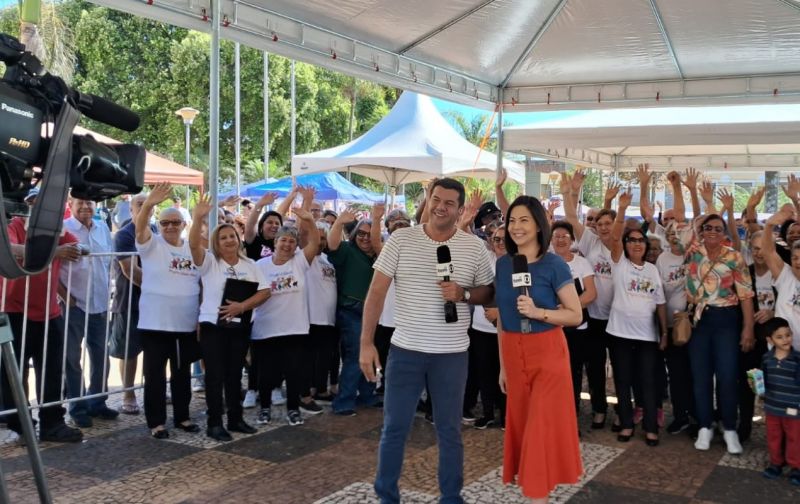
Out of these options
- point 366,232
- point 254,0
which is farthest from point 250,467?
point 254,0

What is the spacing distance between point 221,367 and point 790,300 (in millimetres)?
4304

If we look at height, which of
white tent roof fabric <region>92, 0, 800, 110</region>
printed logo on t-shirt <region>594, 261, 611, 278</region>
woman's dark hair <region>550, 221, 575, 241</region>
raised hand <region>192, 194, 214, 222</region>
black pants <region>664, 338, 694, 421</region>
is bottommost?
black pants <region>664, 338, 694, 421</region>

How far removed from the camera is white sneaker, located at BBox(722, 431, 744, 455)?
5895mm

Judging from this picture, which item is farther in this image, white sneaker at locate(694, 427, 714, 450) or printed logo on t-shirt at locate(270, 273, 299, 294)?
printed logo on t-shirt at locate(270, 273, 299, 294)

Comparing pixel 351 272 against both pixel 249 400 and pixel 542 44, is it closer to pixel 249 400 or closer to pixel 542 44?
pixel 249 400

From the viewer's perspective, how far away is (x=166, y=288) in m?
6.04

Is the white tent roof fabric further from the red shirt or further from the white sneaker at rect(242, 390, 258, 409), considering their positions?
the white sneaker at rect(242, 390, 258, 409)

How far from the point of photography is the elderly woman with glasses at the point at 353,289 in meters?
7.05

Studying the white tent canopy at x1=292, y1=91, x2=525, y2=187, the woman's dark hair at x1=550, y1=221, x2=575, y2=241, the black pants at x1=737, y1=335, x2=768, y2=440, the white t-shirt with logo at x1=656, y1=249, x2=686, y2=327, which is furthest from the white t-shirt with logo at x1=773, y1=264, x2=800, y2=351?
the white tent canopy at x1=292, y1=91, x2=525, y2=187

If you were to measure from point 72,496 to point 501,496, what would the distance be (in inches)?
104

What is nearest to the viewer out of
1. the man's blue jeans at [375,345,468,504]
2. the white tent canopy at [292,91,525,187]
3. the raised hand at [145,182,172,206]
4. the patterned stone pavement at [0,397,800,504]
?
the man's blue jeans at [375,345,468,504]

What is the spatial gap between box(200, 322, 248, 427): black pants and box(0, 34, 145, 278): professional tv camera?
144 inches

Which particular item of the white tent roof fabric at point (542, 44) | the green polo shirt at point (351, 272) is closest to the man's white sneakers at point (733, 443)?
the green polo shirt at point (351, 272)

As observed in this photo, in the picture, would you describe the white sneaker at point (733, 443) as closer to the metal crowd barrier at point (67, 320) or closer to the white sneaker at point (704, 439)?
the white sneaker at point (704, 439)
